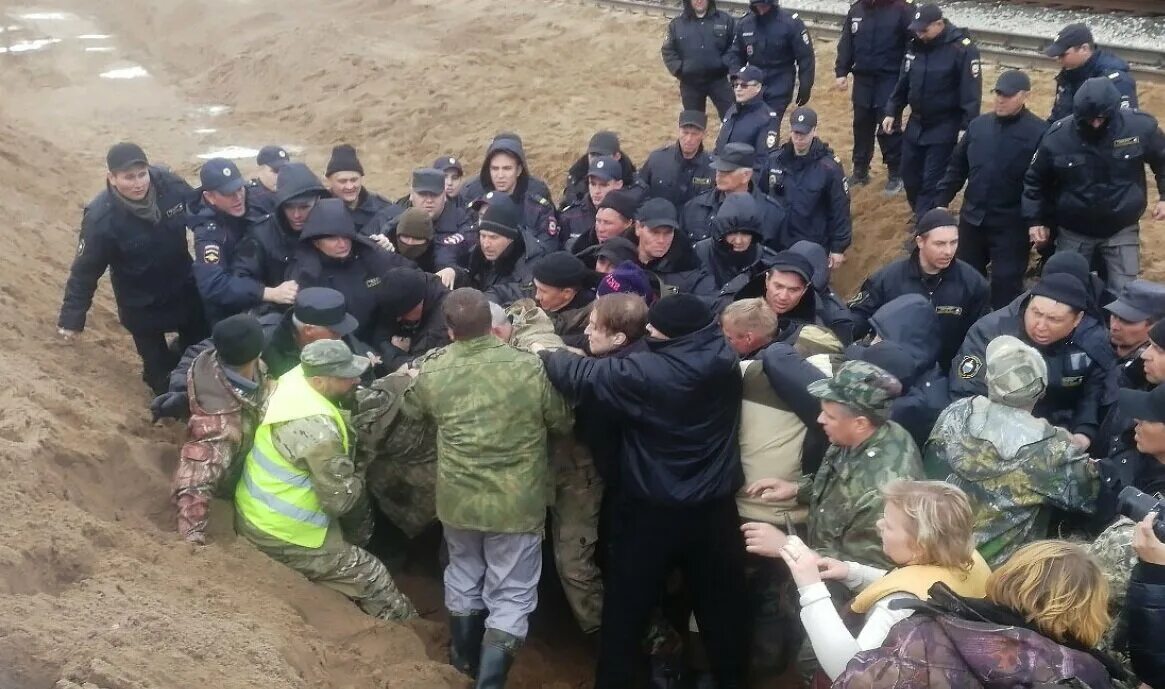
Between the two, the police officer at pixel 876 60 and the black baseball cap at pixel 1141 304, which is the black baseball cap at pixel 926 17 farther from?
the black baseball cap at pixel 1141 304

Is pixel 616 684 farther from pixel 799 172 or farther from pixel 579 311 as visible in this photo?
pixel 799 172

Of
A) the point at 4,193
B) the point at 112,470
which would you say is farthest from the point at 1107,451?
the point at 4,193

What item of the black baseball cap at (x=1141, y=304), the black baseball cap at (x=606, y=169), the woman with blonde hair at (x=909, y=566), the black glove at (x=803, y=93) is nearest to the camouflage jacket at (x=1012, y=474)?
the woman with blonde hair at (x=909, y=566)

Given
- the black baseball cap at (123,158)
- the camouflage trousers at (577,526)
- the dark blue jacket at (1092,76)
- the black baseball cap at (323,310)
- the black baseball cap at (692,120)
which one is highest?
the dark blue jacket at (1092,76)

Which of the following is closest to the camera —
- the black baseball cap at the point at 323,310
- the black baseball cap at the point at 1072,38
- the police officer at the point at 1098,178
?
the black baseball cap at the point at 323,310

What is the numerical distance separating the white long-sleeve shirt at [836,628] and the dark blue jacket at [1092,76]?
5539mm

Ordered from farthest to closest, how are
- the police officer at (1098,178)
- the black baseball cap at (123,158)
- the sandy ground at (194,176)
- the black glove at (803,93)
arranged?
the black glove at (803,93)
the police officer at (1098,178)
the black baseball cap at (123,158)
the sandy ground at (194,176)

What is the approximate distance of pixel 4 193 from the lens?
30.9ft

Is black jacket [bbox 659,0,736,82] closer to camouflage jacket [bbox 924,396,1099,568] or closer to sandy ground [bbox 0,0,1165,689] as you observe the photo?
sandy ground [bbox 0,0,1165,689]

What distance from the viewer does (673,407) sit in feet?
13.6

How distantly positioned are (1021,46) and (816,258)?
7.99 meters

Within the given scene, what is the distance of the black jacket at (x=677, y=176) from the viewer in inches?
315

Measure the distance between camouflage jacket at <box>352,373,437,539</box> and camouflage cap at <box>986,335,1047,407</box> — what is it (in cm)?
253

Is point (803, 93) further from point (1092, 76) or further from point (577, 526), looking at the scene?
point (577, 526)
